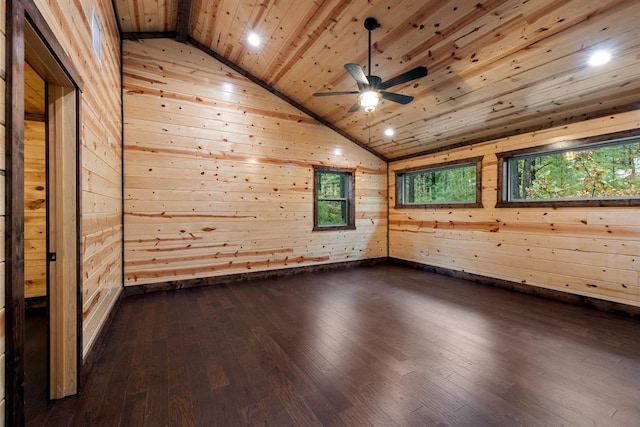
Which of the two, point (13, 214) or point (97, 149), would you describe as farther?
point (97, 149)

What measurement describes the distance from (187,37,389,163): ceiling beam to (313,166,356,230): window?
684 mm

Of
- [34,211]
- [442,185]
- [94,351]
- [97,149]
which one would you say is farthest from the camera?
[442,185]

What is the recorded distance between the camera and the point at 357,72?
2.62 meters

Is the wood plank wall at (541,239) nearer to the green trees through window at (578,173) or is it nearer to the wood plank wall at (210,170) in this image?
the green trees through window at (578,173)

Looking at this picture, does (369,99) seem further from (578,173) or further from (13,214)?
(578,173)

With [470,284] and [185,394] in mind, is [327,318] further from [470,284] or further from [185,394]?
[470,284]

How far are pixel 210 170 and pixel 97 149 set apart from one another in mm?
1964

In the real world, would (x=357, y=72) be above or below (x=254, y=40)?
below

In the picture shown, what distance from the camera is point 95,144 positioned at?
234 centimetres

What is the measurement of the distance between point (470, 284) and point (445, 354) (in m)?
2.57

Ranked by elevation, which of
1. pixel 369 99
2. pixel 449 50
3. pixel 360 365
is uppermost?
pixel 449 50

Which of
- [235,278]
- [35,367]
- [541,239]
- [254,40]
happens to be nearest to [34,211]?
[35,367]

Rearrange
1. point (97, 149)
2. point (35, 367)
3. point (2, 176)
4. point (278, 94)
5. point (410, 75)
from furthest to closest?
point (278, 94) → point (410, 75) → point (97, 149) → point (35, 367) → point (2, 176)

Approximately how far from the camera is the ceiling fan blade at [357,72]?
2520 mm
